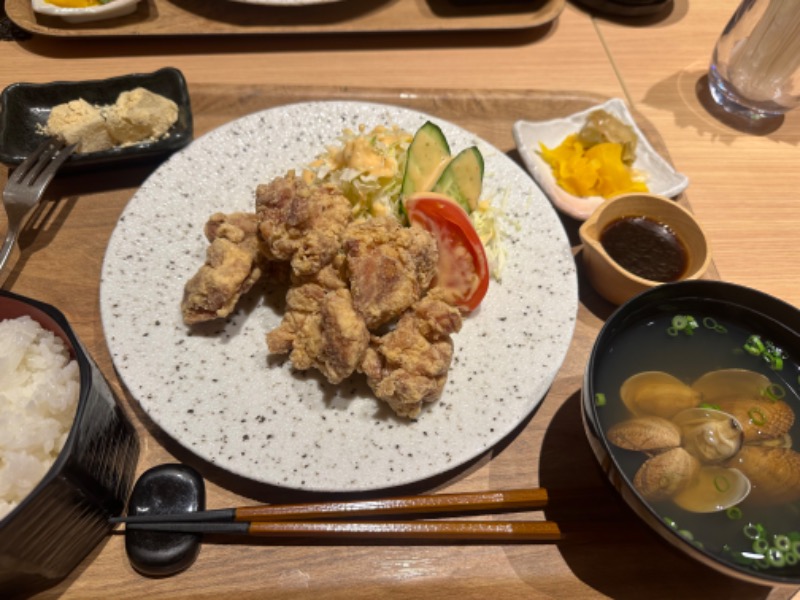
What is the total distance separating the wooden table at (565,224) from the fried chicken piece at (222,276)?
41 cm

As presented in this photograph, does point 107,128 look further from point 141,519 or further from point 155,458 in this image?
point 141,519

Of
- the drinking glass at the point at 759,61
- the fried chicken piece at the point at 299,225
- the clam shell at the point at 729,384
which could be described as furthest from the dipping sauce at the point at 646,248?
the drinking glass at the point at 759,61

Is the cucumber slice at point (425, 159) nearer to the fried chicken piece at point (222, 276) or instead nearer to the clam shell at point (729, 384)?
the fried chicken piece at point (222, 276)

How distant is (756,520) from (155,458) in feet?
5.95

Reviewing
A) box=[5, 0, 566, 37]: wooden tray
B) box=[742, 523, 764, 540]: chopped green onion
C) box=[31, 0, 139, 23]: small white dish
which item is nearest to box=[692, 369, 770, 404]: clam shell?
box=[742, 523, 764, 540]: chopped green onion

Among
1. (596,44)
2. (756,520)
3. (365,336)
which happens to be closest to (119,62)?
(365,336)

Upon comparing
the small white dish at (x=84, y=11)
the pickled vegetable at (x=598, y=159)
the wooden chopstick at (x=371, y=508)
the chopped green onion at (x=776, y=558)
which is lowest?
the wooden chopstick at (x=371, y=508)

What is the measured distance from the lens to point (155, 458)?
1948 mm

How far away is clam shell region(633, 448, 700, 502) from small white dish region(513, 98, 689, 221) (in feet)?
3.88

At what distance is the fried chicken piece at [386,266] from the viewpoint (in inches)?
76.4

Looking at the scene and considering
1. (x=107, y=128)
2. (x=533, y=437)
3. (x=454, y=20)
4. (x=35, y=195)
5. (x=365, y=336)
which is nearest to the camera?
(x=365, y=336)

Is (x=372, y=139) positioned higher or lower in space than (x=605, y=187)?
higher

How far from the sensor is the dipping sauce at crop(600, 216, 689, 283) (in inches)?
91.7

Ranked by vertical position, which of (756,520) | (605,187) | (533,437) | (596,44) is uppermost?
(596,44)
